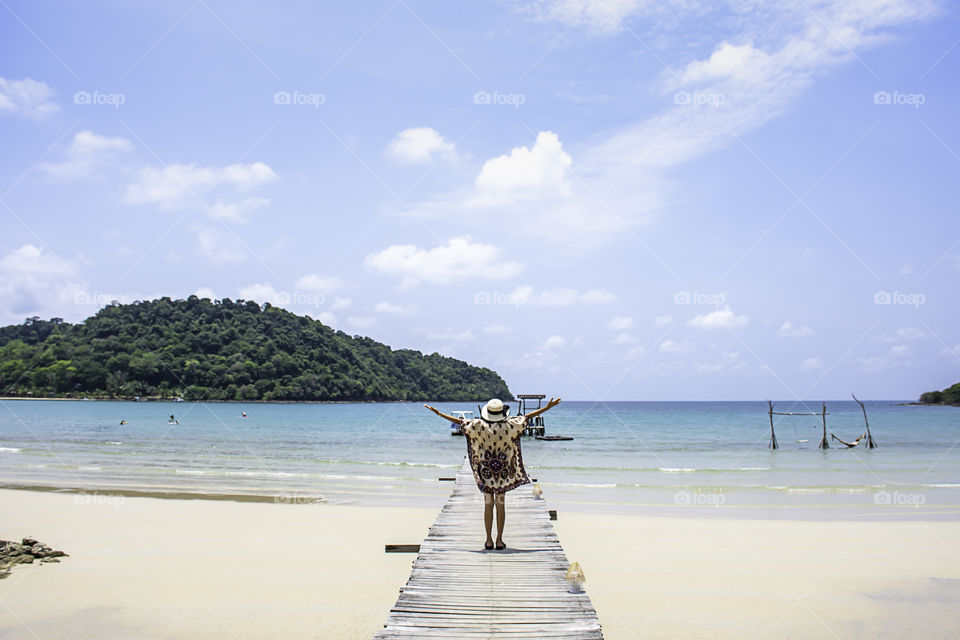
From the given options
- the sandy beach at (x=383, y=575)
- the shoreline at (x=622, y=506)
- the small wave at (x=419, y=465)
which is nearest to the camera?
the sandy beach at (x=383, y=575)

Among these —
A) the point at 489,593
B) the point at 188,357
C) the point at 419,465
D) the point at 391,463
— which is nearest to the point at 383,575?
the point at 489,593

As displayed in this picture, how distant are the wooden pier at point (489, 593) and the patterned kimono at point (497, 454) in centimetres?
82

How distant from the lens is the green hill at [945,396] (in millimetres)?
132375

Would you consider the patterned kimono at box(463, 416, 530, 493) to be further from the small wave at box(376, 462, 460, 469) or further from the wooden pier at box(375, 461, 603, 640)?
the small wave at box(376, 462, 460, 469)

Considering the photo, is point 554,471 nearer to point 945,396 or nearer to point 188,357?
point 188,357

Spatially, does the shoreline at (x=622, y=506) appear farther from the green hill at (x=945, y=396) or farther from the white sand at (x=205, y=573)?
the green hill at (x=945, y=396)

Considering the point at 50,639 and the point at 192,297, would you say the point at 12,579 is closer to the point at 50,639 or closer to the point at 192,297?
the point at 50,639

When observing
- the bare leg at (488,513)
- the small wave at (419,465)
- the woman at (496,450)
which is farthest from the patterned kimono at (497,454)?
the small wave at (419,465)

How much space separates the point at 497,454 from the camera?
734 cm

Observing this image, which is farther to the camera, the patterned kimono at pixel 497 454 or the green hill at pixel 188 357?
the green hill at pixel 188 357

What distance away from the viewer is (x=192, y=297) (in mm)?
119938

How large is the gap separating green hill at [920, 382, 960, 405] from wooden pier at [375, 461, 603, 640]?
154679 mm

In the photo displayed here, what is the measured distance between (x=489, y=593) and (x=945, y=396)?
6452 inches

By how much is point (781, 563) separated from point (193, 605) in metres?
8.62
